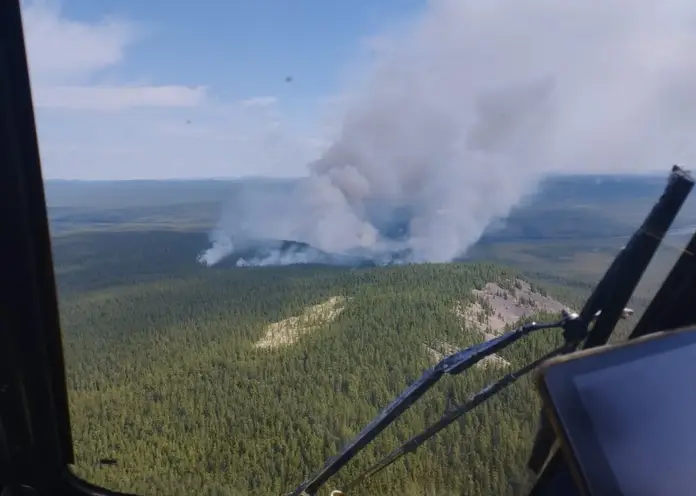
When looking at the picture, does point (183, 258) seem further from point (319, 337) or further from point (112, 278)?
point (319, 337)

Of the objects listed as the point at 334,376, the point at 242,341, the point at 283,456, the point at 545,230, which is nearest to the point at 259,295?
the point at 242,341

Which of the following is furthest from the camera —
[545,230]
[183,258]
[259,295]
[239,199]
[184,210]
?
[239,199]

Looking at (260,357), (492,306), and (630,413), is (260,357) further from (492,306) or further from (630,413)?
(630,413)

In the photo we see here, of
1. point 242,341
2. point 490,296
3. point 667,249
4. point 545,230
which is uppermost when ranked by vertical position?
point 667,249

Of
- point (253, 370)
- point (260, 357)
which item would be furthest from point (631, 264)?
point (260, 357)

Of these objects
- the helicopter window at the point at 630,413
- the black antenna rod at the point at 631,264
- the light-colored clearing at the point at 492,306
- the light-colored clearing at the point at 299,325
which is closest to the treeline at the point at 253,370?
the light-colored clearing at the point at 299,325

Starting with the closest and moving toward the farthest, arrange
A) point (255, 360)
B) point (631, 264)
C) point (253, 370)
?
point (631, 264)
point (253, 370)
point (255, 360)

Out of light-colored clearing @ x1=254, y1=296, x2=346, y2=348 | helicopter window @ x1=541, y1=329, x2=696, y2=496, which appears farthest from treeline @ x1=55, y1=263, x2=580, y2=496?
helicopter window @ x1=541, y1=329, x2=696, y2=496

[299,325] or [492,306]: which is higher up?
[492,306]

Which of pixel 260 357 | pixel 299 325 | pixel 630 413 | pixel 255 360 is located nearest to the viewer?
pixel 630 413
